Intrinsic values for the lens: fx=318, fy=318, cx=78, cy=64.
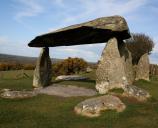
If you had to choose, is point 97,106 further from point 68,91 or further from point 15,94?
point 15,94

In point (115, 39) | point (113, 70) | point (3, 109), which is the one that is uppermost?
point (115, 39)

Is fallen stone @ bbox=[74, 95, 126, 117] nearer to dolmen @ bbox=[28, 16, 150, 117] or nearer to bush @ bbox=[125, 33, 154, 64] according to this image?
dolmen @ bbox=[28, 16, 150, 117]

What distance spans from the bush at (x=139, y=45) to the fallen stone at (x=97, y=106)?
3726cm

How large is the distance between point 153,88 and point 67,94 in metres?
8.60

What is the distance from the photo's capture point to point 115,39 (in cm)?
2194

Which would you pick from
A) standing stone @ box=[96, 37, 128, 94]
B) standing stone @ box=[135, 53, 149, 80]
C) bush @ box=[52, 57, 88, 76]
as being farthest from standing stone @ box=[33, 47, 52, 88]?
bush @ box=[52, 57, 88, 76]

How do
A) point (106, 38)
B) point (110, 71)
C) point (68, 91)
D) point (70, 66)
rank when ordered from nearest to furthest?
1. point (110, 71)
2. point (68, 91)
3. point (106, 38)
4. point (70, 66)

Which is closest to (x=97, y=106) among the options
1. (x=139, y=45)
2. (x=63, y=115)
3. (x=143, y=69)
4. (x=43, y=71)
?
(x=63, y=115)

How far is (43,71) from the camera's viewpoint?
26.3m

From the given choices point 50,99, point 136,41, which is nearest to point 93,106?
point 50,99

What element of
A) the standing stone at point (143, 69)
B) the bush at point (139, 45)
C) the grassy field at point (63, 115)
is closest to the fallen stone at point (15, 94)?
the grassy field at point (63, 115)

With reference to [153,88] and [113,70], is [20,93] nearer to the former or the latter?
[113,70]

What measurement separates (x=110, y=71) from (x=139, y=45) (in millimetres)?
34068

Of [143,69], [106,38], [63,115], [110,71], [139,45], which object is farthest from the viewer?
[139,45]
